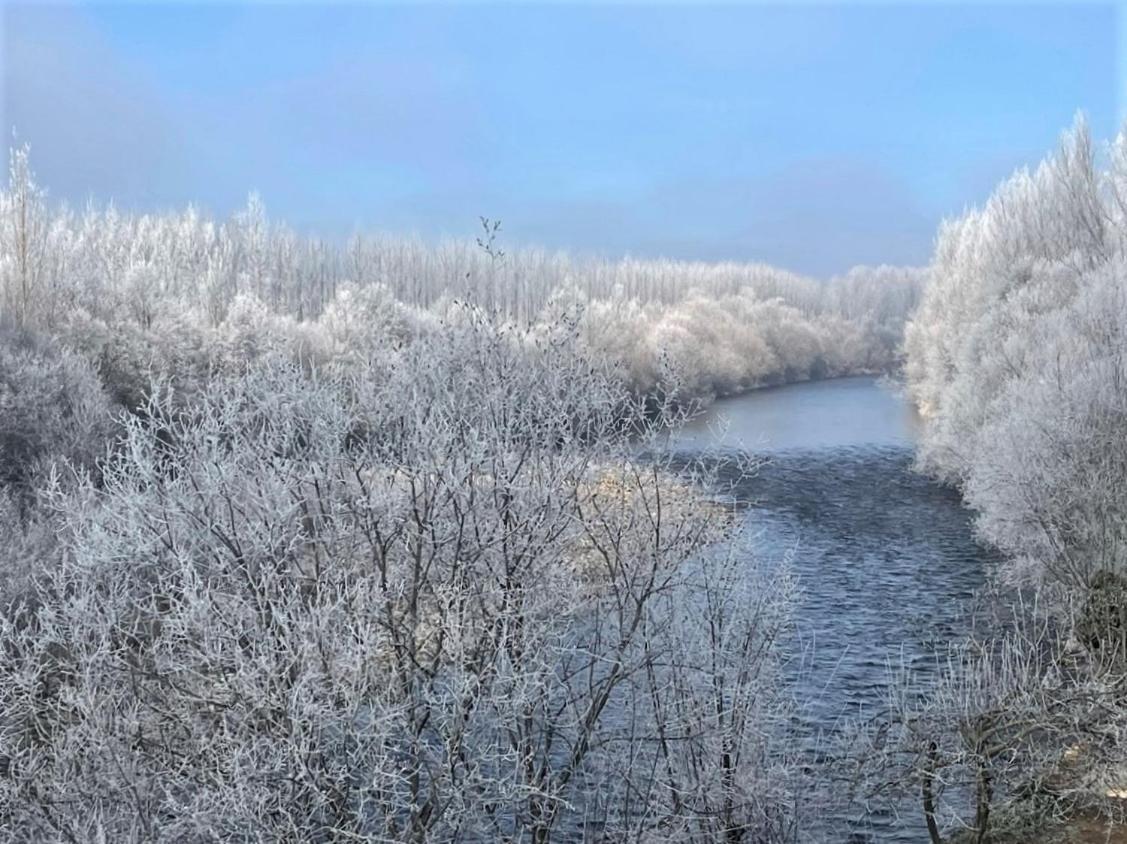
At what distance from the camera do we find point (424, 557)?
998cm

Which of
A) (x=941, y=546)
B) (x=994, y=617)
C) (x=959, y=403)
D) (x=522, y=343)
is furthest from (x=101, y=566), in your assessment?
(x=959, y=403)

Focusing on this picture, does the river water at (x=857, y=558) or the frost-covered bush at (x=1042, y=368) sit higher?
the frost-covered bush at (x=1042, y=368)

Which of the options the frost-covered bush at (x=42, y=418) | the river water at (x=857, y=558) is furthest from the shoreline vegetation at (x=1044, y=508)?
the frost-covered bush at (x=42, y=418)

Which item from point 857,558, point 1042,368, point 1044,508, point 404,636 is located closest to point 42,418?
point 404,636

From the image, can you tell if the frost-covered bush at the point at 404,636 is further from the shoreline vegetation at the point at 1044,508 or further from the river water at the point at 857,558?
the shoreline vegetation at the point at 1044,508

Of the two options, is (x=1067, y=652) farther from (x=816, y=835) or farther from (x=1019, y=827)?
(x=816, y=835)

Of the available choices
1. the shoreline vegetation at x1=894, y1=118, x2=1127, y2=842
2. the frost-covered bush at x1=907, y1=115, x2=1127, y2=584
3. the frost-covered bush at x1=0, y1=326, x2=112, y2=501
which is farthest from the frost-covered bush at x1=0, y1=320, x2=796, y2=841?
the frost-covered bush at x1=0, y1=326, x2=112, y2=501

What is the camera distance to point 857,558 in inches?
851

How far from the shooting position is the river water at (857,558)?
13758 millimetres

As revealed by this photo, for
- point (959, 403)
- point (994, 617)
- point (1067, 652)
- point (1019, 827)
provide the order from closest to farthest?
1. point (1019, 827)
2. point (1067, 652)
3. point (994, 617)
4. point (959, 403)

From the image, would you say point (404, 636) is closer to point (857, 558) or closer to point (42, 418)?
point (42, 418)

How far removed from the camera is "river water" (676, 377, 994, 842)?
1376cm

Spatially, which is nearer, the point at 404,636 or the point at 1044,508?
the point at 404,636

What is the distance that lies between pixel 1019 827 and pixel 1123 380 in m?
9.95
